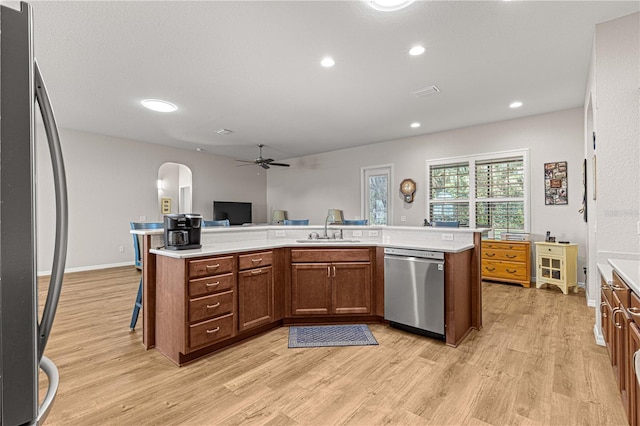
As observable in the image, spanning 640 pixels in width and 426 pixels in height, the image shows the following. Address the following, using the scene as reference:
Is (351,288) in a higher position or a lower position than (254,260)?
lower

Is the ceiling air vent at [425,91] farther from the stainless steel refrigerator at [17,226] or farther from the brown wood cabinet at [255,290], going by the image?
the stainless steel refrigerator at [17,226]

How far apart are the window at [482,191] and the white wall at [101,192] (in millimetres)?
5965

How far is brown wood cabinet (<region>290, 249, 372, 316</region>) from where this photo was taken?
309 centimetres

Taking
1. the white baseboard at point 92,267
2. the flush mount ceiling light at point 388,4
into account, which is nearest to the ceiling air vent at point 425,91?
the flush mount ceiling light at point 388,4

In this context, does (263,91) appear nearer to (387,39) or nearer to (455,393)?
(387,39)

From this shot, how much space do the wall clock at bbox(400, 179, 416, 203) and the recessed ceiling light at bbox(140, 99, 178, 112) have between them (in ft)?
15.0

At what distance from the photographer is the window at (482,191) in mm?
5324

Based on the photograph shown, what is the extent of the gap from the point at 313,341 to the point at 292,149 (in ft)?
19.0

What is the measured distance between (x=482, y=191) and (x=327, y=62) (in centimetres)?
399

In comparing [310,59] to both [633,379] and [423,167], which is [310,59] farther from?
[423,167]

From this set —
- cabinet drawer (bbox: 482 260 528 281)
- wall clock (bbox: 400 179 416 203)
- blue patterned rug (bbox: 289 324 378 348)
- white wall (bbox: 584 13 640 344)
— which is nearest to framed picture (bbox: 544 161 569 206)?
cabinet drawer (bbox: 482 260 528 281)

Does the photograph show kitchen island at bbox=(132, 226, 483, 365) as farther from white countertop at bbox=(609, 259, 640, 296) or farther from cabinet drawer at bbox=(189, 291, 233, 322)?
white countertop at bbox=(609, 259, 640, 296)

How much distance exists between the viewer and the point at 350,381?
6.91 ft

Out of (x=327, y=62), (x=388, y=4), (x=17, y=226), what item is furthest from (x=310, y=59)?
(x=17, y=226)
